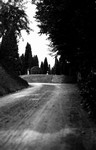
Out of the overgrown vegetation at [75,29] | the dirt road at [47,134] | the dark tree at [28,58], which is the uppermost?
the dark tree at [28,58]

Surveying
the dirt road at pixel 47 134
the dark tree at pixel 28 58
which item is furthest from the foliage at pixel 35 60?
the dirt road at pixel 47 134

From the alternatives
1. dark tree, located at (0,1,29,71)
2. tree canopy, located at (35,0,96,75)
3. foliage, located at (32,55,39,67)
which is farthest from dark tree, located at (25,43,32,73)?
tree canopy, located at (35,0,96,75)

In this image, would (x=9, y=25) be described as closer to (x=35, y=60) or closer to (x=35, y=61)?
(x=35, y=61)

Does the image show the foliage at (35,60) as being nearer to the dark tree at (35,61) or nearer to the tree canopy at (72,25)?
the dark tree at (35,61)

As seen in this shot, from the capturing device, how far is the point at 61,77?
195 ft

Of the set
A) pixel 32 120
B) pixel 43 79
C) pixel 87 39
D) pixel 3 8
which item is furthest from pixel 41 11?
pixel 43 79

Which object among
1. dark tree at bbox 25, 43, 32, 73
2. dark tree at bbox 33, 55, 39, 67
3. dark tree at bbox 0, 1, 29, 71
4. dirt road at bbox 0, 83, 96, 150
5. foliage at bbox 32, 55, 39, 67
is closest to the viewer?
dirt road at bbox 0, 83, 96, 150

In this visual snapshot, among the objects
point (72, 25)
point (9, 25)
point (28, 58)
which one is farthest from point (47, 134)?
point (28, 58)

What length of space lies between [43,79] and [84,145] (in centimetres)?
5280

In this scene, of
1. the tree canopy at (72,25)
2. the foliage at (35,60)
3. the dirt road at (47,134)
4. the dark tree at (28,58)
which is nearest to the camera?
the dirt road at (47,134)

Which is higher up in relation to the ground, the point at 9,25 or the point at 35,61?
the point at 9,25

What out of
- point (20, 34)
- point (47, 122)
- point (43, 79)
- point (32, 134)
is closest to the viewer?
point (32, 134)

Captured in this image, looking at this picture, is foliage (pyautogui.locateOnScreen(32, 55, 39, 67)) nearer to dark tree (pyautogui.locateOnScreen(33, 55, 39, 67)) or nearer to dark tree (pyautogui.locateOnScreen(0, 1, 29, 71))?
dark tree (pyautogui.locateOnScreen(33, 55, 39, 67))

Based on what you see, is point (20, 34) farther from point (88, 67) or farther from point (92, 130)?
point (92, 130)
